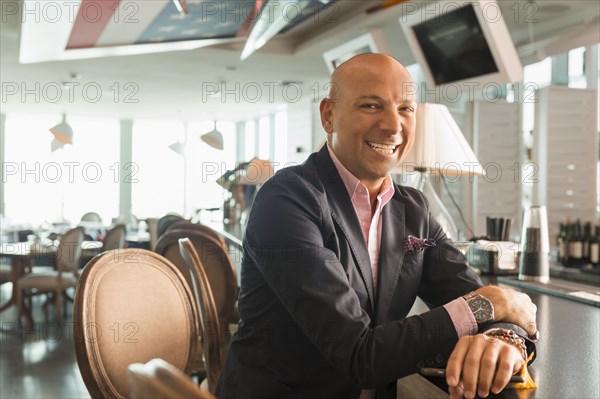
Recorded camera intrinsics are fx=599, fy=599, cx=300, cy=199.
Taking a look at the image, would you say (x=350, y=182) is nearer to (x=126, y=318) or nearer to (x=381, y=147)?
(x=381, y=147)

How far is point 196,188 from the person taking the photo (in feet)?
50.3

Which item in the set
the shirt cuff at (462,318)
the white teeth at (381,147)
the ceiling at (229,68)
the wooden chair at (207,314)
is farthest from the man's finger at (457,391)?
the ceiling at (229,68)

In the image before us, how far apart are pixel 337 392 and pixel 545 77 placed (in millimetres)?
5605

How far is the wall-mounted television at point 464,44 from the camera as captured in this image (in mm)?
3662

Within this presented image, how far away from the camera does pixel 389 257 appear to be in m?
1.28

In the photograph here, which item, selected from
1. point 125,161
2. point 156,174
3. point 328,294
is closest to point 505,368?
point 328,294

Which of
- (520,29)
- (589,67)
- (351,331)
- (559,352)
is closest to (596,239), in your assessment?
(589,67)

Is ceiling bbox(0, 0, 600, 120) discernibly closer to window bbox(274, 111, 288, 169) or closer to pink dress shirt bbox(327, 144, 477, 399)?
window bbox(274, 111, 288, 169)

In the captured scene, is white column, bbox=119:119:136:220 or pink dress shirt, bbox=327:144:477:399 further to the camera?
white column, bbox=119:119:136:220

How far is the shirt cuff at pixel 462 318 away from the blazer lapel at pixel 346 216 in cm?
21

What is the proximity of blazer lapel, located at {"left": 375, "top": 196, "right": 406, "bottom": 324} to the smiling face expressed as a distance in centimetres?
9

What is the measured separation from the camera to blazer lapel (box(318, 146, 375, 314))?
1227 mm

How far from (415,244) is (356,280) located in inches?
7.6

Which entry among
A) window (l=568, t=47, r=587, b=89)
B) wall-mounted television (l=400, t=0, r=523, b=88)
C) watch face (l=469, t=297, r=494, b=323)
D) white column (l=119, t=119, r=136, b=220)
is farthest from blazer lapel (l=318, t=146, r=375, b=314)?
white column (l=119, t=119, r=136, b=220)
